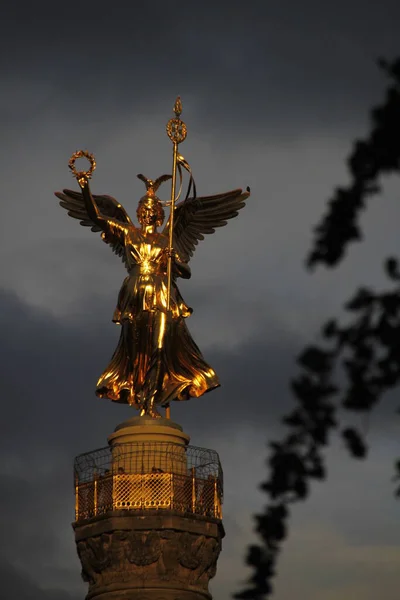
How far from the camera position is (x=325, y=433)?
10352 millimetres

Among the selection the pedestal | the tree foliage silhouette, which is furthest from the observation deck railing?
the tree foliage silhouette

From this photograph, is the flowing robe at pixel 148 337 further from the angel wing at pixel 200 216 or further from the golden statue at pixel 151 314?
the angel wing at pixel 200 216

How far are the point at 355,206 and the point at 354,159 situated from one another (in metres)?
0.29

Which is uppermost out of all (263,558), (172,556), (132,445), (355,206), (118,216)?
(118,216)

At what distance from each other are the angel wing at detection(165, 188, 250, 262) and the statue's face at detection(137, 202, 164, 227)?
0.78m

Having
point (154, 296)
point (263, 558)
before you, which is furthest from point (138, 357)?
point (263, 558)

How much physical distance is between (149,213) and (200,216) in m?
1.94

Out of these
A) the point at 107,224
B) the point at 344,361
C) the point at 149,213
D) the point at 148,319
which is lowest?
the point at 344,361

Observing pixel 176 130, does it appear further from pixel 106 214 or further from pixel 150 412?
Answer: pixel 150 412

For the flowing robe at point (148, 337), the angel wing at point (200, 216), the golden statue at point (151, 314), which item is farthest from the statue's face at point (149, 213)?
the angel wing at point (200, 216)

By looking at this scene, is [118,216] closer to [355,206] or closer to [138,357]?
[138,357]

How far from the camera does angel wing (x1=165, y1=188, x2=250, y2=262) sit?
128 ft

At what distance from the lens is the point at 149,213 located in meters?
38.0

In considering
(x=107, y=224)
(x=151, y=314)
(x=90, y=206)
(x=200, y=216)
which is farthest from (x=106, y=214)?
(x=151, y=314)
